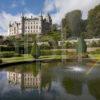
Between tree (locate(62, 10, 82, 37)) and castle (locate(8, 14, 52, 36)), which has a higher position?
castle (locate(8, 14, 52, 36))

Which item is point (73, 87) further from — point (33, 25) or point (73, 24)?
point (33, 25)

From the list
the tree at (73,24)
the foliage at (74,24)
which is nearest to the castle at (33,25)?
the tree at (73,24)

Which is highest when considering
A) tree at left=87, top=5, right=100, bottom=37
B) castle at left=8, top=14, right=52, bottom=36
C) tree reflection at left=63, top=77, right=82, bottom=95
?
castle at left=8, top=14, right=52, bottom=36

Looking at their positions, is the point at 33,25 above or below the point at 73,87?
above

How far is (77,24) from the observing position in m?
46.0

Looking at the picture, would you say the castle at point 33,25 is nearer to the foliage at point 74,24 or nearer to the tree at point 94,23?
the foliage at point 74,24

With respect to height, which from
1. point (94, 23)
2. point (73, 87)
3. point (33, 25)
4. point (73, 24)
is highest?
point (33, 25)

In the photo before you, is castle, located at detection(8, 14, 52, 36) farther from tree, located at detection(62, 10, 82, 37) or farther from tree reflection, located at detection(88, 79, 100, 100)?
tree reflection, located at detection(88, 79, 100, 100)

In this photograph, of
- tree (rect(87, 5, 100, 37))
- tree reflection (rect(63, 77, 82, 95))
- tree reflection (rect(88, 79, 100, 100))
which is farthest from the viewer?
tree (rect(87, 5, 100, 37))

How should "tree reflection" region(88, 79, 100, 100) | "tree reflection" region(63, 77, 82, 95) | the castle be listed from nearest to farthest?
"tree reflection" region(88, 79, 100, 100), "tree reflection" region(63, 77, 82, 95), the castle

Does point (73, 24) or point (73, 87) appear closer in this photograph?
point (73, 87)

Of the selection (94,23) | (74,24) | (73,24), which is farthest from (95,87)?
(74,24)

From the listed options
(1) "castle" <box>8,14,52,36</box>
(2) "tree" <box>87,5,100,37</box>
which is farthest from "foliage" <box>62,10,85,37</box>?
(1) "castle" <box>8,14,52,36</box>

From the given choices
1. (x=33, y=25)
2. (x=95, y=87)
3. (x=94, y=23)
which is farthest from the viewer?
(x=33, y=25)
